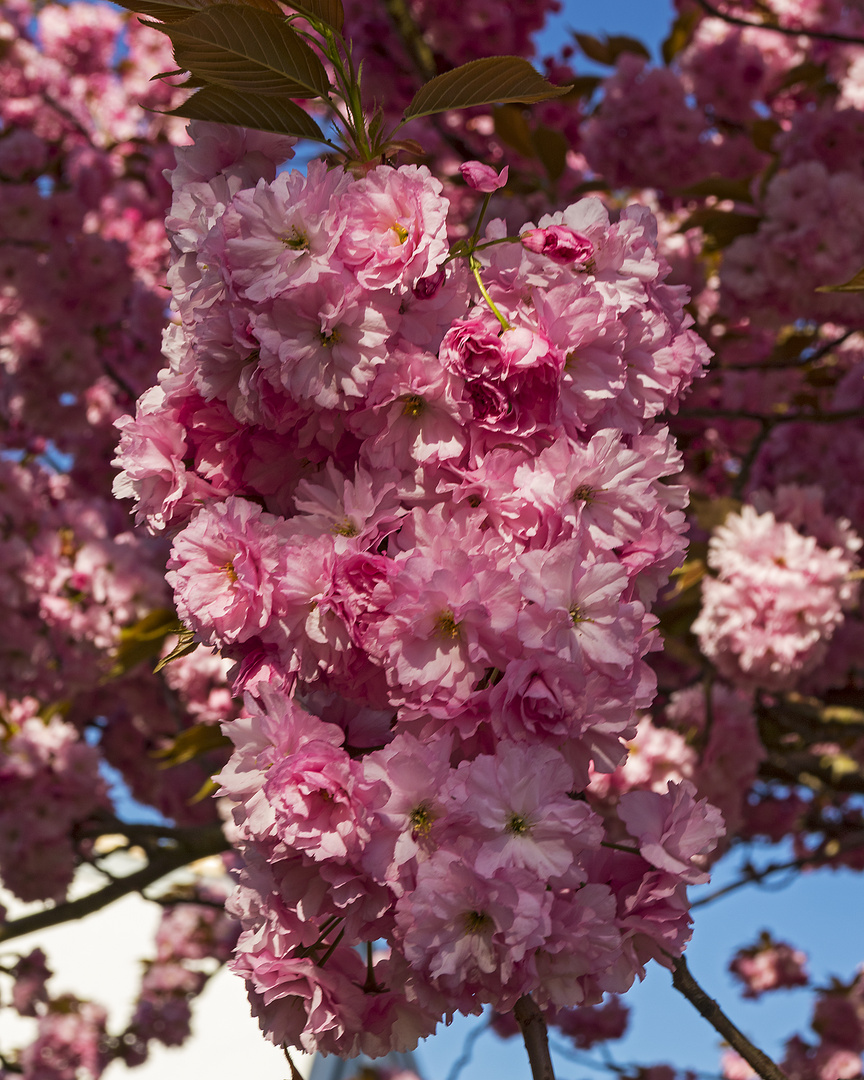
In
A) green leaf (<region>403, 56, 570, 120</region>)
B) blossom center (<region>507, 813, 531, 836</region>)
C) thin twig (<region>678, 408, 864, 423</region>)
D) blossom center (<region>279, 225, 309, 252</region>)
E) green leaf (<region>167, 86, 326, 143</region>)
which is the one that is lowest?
blossom center (<region>507, 813, 531, 836</region>)

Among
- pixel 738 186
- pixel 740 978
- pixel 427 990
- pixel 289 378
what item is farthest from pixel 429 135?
pixel 740 978

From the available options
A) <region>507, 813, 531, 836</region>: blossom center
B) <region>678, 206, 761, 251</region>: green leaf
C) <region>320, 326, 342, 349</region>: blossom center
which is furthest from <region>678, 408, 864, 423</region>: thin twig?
<region>507, 813, 531, 836</region>: blossom center

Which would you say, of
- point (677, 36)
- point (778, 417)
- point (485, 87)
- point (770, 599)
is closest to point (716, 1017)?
point (485, 87)

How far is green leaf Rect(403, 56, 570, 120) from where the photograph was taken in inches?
35.8

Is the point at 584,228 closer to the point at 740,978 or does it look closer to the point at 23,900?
the point at 23,900

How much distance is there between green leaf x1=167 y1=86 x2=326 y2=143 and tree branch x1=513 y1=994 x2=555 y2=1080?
80cm

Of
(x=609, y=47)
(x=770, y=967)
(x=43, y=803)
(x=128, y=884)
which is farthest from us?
(x=770, y=967)

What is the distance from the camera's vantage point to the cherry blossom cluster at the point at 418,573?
2.27 feet

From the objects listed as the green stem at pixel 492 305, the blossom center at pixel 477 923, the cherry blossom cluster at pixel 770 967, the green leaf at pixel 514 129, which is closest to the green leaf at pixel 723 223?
the green leaf at pixel 514 129

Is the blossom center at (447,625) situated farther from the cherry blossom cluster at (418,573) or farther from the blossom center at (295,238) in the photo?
the blossom center at (295,238)

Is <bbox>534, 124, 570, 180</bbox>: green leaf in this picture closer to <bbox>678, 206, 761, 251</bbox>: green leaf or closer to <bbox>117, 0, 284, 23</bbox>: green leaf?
<bbox>678, 206, 761, 251</bbox>: green leaf

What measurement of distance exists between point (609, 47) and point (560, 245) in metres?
3.40

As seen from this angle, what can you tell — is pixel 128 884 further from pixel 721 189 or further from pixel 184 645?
pixel 721 189

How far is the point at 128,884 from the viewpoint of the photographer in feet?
9.47
